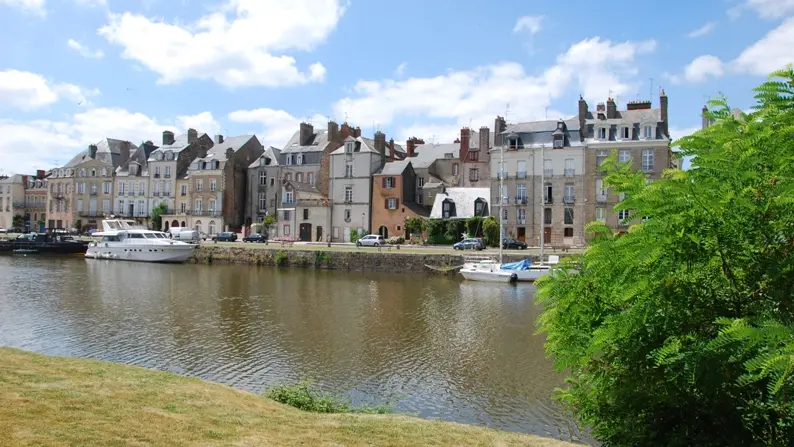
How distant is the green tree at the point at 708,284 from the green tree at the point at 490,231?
45467 millimetres

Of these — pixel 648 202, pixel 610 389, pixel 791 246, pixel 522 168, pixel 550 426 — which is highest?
pixel 522 168

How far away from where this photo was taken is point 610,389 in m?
7.10

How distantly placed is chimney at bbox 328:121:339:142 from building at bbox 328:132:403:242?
4.45m

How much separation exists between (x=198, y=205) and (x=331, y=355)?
194ft

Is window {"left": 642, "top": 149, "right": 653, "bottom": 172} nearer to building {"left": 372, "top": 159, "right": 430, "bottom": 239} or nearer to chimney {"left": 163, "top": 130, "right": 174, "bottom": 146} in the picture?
building {"left": 372, "top": 159, "right": 430, "bottom": 239}

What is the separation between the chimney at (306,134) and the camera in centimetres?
6888

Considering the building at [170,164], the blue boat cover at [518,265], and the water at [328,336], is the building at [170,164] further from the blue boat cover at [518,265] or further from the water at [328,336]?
the blue boat cover at [518,265]

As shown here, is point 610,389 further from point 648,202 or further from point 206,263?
point 206,263

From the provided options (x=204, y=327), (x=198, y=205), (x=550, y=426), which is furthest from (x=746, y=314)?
(x=198, y=205)

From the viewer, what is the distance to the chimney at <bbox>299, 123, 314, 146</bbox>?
68875 mm

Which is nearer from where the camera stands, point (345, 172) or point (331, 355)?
point (331, 355)

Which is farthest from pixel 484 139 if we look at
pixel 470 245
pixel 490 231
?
pixel 470 245

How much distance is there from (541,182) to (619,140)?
704 centimetres

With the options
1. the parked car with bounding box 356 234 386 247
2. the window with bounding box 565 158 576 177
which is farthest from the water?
the window with bounding box 565 158 576 177
